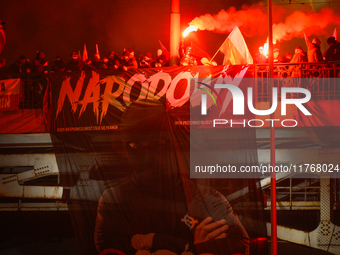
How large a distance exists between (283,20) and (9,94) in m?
11.9

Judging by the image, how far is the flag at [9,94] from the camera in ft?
27.5

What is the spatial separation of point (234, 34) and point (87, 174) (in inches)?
219

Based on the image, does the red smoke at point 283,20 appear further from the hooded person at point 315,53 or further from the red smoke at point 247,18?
the hooded person at point 315,53

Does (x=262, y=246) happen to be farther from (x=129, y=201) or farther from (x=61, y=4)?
(x=61, y=4)

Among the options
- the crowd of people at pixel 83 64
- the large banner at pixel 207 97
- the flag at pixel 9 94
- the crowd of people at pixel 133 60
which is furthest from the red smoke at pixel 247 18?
the flag at pixel 9 94

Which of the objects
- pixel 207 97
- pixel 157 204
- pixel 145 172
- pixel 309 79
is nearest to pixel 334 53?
pixel 309 79

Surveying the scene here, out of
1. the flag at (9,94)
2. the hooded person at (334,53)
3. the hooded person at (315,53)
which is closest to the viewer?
the hooded person at (334,53)

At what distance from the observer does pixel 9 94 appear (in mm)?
8391

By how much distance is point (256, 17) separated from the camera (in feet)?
47.0

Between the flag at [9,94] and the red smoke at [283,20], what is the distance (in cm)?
893

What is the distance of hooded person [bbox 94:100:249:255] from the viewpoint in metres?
7.49

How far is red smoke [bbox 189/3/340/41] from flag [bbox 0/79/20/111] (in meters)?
8.93

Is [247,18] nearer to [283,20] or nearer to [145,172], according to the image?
[283,20]

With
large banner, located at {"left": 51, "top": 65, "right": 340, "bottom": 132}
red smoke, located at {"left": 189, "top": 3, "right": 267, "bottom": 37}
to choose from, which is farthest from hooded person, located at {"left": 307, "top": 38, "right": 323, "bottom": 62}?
red smoke, located at {"left": 189, "top": 3, "right": 267, "bottom": 37}
